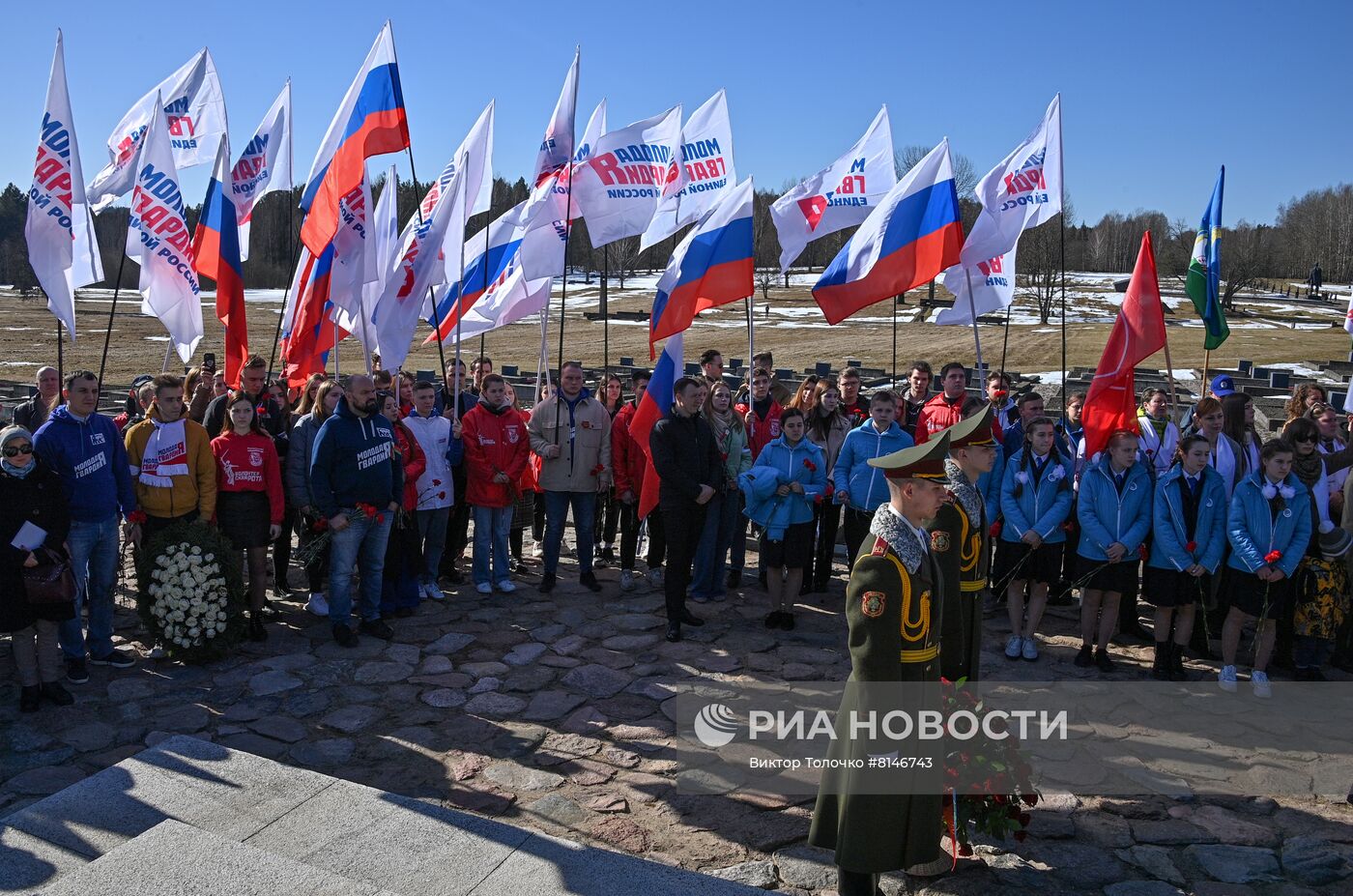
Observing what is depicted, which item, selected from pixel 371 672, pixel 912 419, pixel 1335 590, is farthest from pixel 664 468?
pixel 1335 590

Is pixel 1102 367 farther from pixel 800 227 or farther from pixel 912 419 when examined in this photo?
pixel 800 227

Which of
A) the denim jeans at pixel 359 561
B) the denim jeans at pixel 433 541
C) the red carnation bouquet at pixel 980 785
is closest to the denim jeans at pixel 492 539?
the denim jeans at pixel 433 541

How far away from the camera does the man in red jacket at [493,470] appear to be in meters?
9.06

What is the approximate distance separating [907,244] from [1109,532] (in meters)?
3.30

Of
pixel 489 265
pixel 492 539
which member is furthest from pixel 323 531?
pixel 489 265

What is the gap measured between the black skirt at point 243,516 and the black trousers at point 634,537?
3194mm

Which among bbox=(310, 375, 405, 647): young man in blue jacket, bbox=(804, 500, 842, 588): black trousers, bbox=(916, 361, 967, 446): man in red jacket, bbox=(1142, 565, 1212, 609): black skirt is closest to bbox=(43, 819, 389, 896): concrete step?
bbox=(310, 375, 405, 647): young man in blue jacket

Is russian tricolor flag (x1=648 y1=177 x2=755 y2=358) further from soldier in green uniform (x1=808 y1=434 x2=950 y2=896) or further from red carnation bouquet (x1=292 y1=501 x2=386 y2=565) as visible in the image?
soldier in green uniform (x1=808 y1=434 x2=950 y2=896)

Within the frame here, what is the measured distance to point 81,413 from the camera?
6.92 m

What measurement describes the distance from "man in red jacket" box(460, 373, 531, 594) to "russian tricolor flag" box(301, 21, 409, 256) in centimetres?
225

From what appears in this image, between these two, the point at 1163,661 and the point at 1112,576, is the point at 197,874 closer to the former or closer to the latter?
the point at 1112,576

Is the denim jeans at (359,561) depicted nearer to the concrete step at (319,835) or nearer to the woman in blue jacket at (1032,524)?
the concrete step at (319,835)

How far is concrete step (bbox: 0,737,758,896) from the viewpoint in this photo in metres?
4.13

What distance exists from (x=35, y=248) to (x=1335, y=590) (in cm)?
995
